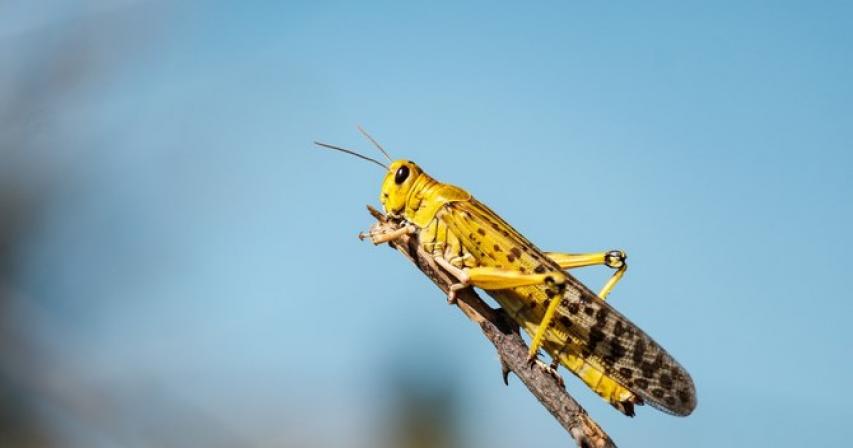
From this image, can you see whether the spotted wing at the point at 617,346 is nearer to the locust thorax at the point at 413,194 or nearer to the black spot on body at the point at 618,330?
the black spot on body at the point at 618,330

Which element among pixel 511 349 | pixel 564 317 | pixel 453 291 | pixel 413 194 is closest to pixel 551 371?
pixel 511 349

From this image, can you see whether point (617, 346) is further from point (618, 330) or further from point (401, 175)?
point (401, 175)

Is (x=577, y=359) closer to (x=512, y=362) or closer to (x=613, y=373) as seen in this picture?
(x=613, y=373)

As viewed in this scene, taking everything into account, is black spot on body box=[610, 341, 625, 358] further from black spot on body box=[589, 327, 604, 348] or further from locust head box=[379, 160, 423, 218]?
locust head box=[379, 160, 423, 218]

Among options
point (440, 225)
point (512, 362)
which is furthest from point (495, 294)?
point (512, 362)

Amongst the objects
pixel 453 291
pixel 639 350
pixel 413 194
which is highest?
pixel 413 194

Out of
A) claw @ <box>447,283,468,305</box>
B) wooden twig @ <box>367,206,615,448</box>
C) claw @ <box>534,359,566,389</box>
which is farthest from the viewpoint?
claw @ <box>447,283,468,305</box>

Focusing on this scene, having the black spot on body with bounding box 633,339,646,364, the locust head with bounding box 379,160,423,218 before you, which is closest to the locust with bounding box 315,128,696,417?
the black spot on body with bounding box 633,339,646,364

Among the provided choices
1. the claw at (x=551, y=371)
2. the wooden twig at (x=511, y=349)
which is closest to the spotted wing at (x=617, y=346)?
the wooden twig at (x=511, y=349)
